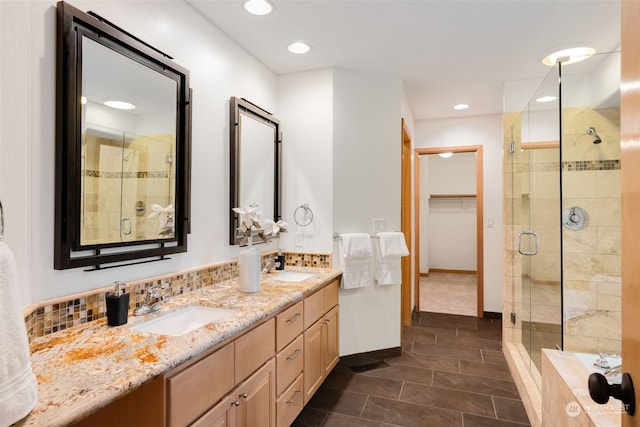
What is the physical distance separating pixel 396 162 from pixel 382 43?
106 cm

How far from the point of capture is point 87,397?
872 millimetres

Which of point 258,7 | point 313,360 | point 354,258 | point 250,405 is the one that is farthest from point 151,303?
point 258,7

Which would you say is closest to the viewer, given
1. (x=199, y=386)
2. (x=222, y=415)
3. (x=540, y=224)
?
(x=199, y=386)

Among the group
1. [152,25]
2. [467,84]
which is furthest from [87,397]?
[467,84]

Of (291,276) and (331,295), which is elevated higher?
(291,276)

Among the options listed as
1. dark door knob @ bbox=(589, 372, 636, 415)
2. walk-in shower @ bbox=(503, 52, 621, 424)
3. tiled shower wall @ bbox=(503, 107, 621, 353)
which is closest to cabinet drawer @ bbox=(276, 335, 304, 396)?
dark door knob @ bbox=(589, 372, 636, 415)

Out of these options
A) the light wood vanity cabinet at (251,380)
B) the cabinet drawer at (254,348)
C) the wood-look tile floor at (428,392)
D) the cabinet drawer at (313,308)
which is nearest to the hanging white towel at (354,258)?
the light wood vanity cabinet at (251,380)

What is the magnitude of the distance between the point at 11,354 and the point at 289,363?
142 centimetres

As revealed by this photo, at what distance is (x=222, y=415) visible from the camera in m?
1.36

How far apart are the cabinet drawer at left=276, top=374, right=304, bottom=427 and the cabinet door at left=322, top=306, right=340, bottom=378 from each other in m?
0.45

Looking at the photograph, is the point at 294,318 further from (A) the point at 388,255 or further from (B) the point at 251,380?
(A) the point at 388,255

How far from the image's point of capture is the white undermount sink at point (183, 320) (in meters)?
1.52

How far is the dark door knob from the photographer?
2.04 ft

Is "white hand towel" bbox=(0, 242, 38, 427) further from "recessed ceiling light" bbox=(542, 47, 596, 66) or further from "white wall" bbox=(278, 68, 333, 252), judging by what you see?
"recessed ceiling light" bbox=(542, 47, 596, 66)
